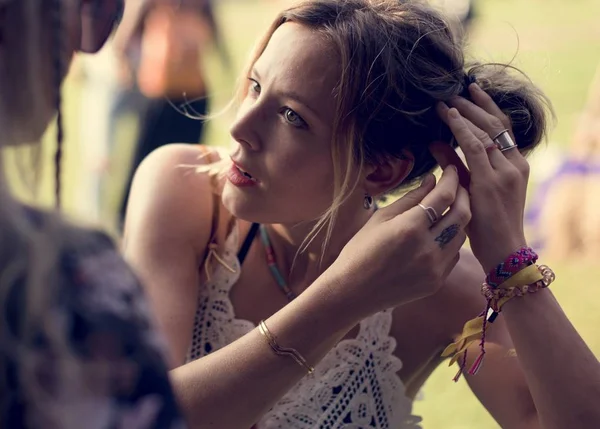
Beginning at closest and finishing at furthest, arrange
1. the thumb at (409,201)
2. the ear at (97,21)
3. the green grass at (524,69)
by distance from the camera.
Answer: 1. the ear at (97,21)
2. the thumb at (409,201)
3. the green grass at (524,69)

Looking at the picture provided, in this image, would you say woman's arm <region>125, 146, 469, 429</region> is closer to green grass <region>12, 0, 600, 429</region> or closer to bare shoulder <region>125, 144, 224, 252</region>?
bare shoulder <region>125, 144, 224, 252</region>

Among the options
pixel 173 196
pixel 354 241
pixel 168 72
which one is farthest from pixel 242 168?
pixel 168 72

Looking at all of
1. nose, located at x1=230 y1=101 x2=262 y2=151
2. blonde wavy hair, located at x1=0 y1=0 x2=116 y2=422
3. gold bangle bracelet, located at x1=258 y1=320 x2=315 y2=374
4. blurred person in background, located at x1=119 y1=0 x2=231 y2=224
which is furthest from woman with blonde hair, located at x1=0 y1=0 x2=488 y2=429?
blurred person in background, located at x1=119 y1=0 x2=231 y2=224

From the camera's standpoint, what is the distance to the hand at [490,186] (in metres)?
1.91

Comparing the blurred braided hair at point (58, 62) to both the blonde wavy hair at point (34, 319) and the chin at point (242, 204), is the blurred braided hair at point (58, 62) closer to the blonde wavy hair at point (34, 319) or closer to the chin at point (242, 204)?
the blonde wavy hair at point (34, 319)

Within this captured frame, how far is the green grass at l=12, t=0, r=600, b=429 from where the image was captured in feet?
A: 10.6

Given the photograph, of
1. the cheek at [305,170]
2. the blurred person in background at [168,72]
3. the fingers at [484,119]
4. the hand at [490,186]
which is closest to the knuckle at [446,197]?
the hand at [490,186]

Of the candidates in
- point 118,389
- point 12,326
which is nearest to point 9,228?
point 12,326

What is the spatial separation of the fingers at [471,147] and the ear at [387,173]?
7.4 inches

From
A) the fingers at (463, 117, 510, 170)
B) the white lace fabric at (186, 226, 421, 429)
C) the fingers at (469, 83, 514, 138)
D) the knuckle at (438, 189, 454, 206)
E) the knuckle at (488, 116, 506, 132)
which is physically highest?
the fingers at (469, 83, 514, 138)

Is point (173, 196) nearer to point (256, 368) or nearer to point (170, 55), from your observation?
point (256, 368)

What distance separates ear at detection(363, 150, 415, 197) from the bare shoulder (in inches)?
15.6

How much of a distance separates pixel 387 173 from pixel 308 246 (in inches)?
11.6

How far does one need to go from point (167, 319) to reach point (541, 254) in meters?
4.42
